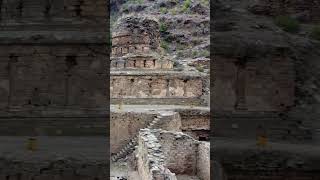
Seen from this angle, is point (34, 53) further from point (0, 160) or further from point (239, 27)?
point (239, 27)

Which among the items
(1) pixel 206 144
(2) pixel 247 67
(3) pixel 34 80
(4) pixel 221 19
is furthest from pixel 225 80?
(1) pixel 206 144

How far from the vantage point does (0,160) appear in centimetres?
743

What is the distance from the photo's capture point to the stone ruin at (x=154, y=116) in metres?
16.5

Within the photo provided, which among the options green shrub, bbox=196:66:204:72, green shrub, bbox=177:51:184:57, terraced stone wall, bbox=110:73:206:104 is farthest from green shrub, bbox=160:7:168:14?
terraced stone wall, bbox=110:73:206:104

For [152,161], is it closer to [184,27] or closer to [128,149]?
[128,149]

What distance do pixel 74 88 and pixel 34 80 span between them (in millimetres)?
651

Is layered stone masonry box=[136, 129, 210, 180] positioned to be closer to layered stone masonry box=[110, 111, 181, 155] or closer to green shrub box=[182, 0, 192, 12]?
layered stone masonry box=[110, 111, 181, 155]

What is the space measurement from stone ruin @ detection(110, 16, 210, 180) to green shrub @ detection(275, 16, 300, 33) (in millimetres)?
5577

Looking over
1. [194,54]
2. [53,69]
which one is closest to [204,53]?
[194,54]

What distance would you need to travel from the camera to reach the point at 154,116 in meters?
22.4

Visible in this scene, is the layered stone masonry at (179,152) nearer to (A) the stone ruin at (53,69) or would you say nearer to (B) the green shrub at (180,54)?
(A) the stone ruin at (53,69)

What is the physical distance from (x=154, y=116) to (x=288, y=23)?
14718 mm

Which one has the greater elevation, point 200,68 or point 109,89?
point 200,68

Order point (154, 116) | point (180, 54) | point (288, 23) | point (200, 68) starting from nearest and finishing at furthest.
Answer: point (288, 23)
point (154, 116)
point (200, 68)
point (180, 54)
